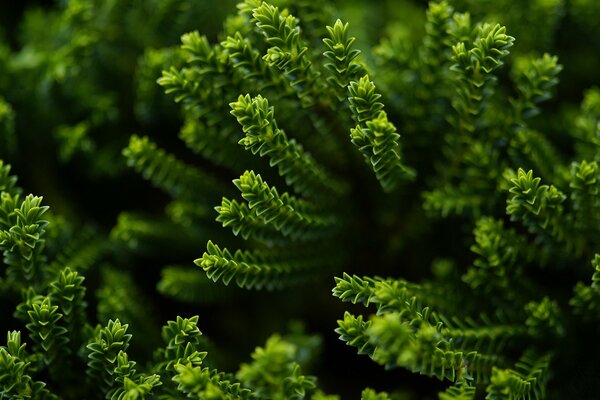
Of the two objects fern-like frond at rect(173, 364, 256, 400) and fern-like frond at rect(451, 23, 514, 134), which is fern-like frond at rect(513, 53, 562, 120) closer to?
fern-like frond at rect(451, 23, 514, 134)

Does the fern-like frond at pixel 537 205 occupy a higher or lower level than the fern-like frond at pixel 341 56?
lower

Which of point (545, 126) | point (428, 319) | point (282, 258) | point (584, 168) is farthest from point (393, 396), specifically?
point (545, 126)

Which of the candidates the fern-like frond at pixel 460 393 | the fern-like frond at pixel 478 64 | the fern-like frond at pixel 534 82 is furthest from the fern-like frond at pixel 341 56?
the fern-like frond at pixel 460 393

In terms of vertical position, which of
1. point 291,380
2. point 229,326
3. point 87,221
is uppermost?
point 87,221

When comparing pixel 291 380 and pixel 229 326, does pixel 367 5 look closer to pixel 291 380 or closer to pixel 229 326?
pixel 229 326

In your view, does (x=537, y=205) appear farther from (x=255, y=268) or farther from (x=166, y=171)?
(x=166, y=171)

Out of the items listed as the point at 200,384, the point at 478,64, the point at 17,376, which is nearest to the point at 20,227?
the point at 17,376

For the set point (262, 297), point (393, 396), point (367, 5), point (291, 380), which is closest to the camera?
point (291, 380)

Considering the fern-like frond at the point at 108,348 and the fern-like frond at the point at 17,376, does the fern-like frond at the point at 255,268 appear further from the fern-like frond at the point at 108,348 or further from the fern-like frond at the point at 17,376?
the fern-like frond at the point at 17,376
